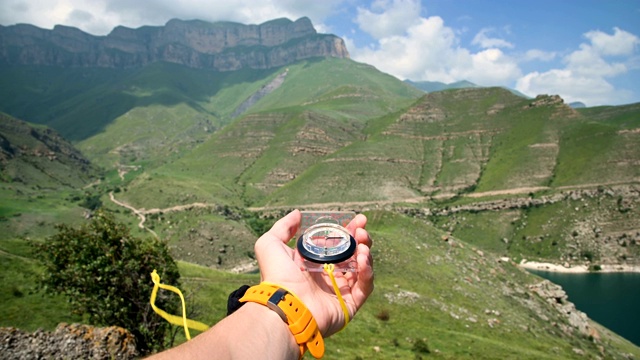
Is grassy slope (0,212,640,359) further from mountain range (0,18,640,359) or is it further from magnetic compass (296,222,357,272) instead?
magnetic compass (296,222,357,272)

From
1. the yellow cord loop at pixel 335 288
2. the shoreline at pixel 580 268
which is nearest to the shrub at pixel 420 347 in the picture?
the yellow cord loop at pixel 335 288

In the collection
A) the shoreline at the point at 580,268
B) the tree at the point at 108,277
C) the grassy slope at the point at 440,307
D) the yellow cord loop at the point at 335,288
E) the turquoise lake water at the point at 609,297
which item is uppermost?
the yellow cord loop at the point at 335,288

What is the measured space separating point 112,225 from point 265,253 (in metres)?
15.2

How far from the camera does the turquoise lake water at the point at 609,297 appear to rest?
66688mm

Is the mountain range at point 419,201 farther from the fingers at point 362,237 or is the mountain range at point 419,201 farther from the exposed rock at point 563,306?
the fingers at point 362,237

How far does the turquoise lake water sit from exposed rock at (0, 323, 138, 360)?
7676 centimetres

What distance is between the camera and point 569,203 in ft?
331

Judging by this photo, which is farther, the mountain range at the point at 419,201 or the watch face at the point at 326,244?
the mountain range at the point at 419,201

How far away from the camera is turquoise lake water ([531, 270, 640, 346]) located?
2625 inches

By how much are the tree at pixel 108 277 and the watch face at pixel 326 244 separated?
40.9ft

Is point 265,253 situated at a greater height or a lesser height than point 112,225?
greater

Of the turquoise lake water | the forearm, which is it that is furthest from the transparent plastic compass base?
the turquoise lake water

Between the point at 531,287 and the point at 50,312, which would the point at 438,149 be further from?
the point at 50,312

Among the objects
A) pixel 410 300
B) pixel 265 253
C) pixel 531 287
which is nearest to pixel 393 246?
pixel 410 300
